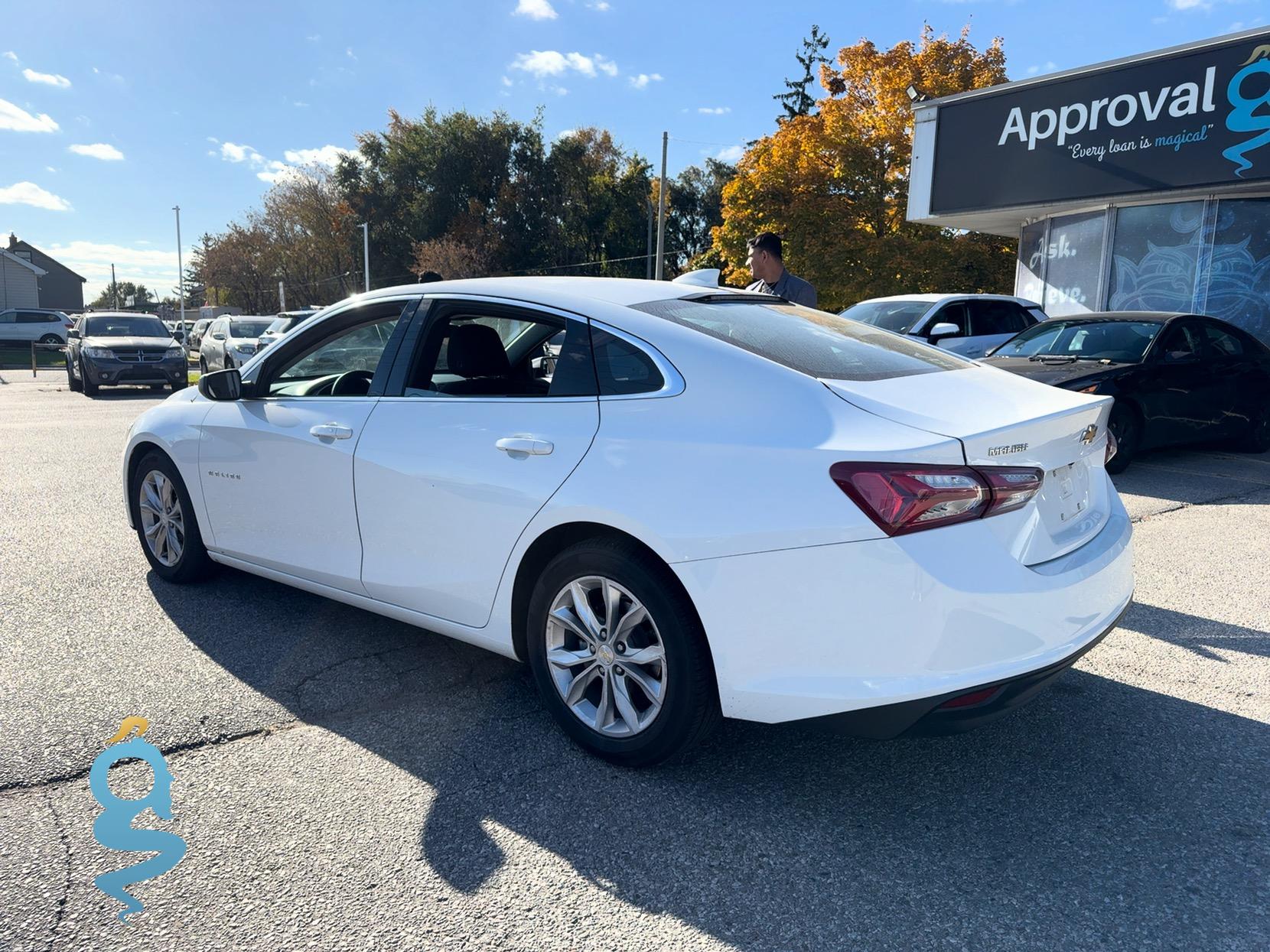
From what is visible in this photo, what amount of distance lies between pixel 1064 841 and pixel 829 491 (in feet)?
3.94

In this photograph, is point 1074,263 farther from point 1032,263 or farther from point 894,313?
point 894,313

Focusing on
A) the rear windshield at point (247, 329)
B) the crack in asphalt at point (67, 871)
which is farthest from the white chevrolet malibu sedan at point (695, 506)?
the rear windshield at point (247, 329)

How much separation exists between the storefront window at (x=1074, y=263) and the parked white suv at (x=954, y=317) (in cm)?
266

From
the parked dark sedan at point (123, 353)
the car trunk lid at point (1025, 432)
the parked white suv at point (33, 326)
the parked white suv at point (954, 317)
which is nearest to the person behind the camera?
the car trunk lid at point (1025, 432)

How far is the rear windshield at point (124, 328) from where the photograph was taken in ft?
61.5

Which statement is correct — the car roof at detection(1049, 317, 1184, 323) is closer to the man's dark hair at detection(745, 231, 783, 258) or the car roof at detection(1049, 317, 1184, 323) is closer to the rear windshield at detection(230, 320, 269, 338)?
the man's dark hair at detection(745, 231, 783, 258)

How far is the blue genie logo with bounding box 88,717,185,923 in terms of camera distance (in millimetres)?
2387

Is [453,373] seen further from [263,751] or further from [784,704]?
[784,704]

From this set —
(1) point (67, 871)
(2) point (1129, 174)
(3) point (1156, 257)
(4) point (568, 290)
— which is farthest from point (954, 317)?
(1) point (67, 871)

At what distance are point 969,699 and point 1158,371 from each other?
23.4ft

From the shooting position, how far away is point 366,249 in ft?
159

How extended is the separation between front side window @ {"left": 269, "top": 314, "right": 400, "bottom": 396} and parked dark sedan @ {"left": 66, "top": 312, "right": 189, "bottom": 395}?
15544 mm

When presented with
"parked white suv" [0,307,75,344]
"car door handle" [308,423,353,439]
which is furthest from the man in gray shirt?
"parked white suv" [0,307,75,344]

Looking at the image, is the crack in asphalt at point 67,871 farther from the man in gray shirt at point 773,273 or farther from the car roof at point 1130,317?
the car roof at point 1130,317
